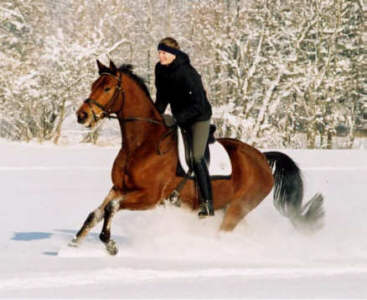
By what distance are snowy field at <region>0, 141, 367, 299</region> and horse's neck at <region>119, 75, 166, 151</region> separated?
998 mm

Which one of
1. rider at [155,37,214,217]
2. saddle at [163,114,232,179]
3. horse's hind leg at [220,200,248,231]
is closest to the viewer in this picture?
rider at [155,37,214,217]

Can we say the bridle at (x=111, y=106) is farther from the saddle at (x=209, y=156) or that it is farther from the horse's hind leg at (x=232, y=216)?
the horse's hind leg at (x=232, y=216)

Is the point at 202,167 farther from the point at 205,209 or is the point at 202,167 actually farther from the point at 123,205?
the point at 123,205

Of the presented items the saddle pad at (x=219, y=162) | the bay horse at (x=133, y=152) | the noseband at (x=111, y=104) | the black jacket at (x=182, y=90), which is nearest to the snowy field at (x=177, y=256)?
the bay horse at (x=133, y=152)

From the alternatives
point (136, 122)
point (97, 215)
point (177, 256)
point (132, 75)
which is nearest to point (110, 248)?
point (97, 215)

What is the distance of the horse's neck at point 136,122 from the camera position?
7332mm

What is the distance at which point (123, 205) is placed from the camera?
7.29 metres

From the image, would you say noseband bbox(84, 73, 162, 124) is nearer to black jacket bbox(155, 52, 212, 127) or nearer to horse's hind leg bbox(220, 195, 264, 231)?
black jacket bbox(155, 52, 212, 127)

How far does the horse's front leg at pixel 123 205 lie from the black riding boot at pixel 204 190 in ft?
2.35

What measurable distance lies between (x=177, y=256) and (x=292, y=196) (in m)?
2.45

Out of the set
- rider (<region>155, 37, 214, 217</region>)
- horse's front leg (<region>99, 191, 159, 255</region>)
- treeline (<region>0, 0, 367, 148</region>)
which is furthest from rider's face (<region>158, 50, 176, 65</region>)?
treeline (<region>0, 0, 367, 148</region>)

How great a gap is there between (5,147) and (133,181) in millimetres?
18359

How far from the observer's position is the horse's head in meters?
6.74

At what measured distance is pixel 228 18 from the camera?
1358 inches
